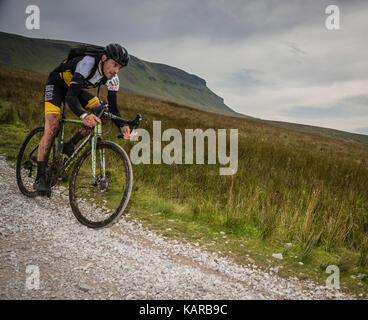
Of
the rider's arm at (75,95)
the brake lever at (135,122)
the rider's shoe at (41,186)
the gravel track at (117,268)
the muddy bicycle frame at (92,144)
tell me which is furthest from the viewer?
the rider's shoe at (41,186)

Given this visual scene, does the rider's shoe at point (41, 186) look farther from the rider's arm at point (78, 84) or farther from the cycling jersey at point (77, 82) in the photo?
the rider's arm at point (78, 84)

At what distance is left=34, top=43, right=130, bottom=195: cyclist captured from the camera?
3613mm

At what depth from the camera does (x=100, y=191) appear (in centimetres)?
390

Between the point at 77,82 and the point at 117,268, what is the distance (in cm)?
258

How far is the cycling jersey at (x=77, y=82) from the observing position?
3680 mm

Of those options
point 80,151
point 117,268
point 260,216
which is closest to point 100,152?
point 80,151

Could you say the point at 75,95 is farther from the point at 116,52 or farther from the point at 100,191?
the point at 100,191

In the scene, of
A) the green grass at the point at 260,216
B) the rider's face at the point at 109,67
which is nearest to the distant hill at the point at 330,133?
the green grass at the point at 260,216

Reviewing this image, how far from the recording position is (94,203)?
451 cm

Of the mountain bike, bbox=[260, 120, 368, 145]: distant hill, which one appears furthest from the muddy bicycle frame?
bbox=[260, 120, 368, 145]: distant hill

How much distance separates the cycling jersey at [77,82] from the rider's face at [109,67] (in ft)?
0.26

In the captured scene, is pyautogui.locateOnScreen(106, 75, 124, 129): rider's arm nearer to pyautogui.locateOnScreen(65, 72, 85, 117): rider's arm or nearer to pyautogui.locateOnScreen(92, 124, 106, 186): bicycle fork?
pyautogui.locateOnScreen(65, 72, 85, 117): rider's arm

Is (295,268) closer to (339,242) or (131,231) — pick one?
(339,242)

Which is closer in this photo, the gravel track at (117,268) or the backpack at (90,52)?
the gravel track at (117,268)
